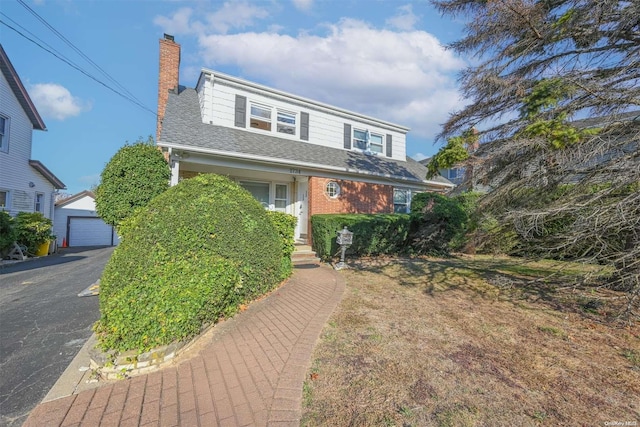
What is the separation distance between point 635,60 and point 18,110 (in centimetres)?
2018

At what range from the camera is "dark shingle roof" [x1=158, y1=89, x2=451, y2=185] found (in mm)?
8141

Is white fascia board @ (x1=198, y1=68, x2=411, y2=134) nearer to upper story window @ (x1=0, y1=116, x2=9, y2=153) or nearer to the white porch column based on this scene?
the white porch column

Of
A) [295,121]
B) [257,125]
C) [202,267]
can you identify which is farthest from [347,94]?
[202,267]

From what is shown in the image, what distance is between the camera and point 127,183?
620cm

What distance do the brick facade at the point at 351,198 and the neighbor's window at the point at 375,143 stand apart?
241 centimetres

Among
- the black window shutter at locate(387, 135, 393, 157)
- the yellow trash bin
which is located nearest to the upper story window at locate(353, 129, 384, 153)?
the black window shutter at locate(387, 135, 393, 157)

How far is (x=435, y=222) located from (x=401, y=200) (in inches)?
95.9

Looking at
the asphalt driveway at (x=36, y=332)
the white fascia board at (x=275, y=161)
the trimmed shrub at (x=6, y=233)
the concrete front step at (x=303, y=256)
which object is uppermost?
the white fascia board at (x=275, y=161)

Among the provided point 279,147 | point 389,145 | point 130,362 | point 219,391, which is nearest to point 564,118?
point 219,391

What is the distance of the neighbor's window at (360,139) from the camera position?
1255 centimetres

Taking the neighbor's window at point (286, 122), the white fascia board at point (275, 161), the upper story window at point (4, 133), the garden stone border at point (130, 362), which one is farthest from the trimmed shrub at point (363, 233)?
the upper story window at point (4, 133)

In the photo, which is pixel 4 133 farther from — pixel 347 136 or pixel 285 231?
pixel 347 136

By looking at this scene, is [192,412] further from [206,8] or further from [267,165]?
[206,8]

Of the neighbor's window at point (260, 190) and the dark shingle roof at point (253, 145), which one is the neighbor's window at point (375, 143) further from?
the neighbor's window at point (260, 190)
